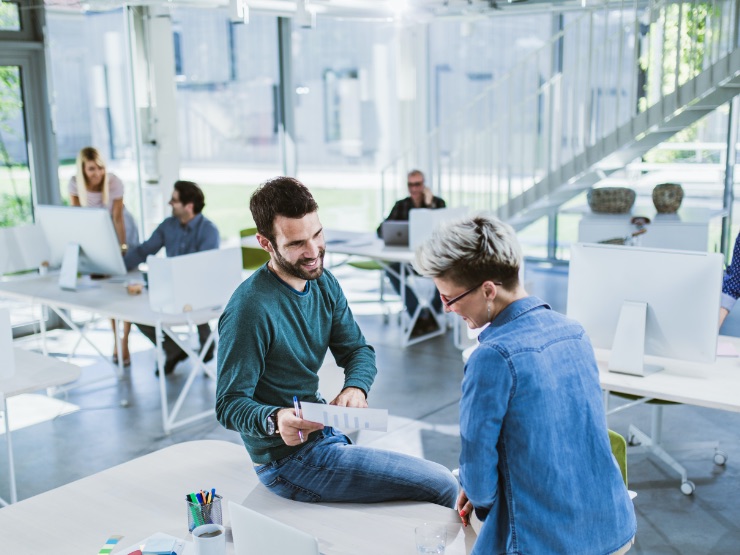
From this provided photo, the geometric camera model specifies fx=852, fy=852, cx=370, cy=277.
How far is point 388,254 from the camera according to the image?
6336 millimetres

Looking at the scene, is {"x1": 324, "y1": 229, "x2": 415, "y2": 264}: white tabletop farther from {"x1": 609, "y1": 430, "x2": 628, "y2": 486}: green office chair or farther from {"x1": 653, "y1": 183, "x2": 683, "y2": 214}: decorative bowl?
{"x1": 609, "y1": 430, "x2": 628, "y2": 486}: green office chair

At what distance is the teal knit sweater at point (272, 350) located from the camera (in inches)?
89.5

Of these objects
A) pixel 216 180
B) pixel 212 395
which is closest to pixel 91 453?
pixel 212 395

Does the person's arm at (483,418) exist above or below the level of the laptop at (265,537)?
above

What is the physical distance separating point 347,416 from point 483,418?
15.3 inches

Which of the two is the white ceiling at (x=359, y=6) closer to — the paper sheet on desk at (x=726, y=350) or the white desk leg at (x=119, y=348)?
the white desk leg at (x=119, y=348)

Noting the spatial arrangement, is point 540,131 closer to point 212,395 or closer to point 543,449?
point 212,395

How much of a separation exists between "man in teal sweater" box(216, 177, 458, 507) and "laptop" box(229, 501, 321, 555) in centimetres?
47

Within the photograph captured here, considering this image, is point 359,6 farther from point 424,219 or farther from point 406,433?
point 406,433

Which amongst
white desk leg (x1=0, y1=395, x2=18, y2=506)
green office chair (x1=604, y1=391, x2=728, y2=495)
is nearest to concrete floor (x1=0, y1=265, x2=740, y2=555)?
green office chair (x1=604, y1=391, x2=728, y2=495)

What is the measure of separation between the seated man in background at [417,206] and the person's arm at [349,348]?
13.9ft

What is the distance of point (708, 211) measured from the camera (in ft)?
26.1

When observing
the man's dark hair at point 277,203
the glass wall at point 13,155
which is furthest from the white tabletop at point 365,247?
the man's dark hair at point 277,203

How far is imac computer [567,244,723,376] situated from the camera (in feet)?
10.2
